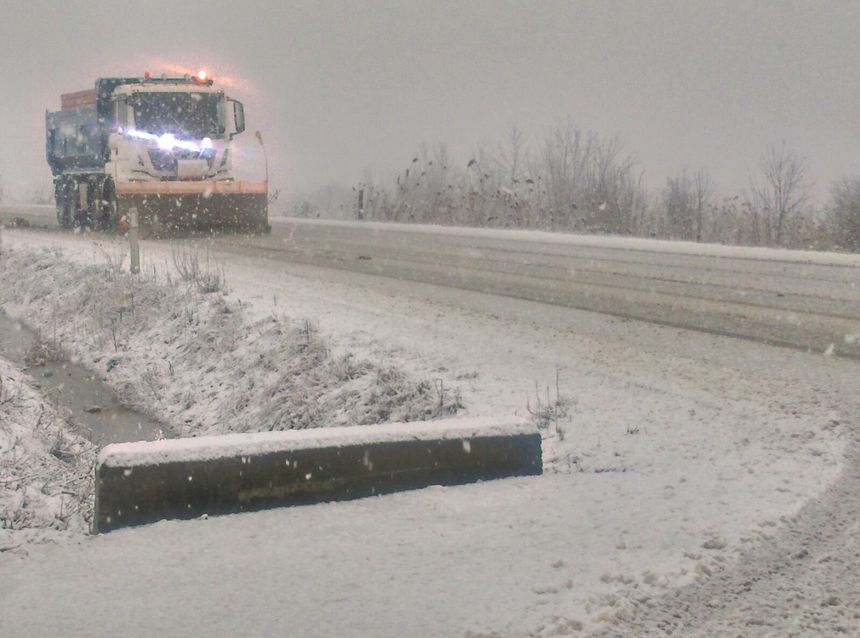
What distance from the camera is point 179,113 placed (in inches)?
698

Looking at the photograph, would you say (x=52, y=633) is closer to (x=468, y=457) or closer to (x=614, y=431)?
(x=468, y=457)

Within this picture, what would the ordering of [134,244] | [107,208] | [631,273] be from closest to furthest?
[631,273]
[134,244]
[107,208]

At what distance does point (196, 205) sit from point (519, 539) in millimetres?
15551

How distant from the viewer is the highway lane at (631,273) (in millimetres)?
8117

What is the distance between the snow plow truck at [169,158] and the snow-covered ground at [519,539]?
13.0 meters

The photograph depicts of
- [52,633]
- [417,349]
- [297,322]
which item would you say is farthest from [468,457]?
[297,322]

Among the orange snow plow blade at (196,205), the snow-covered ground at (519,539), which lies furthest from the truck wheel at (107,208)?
the snow-covered ground at (519,539)

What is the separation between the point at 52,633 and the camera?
8.26 feet

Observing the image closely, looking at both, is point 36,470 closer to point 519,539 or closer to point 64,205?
point 519,539

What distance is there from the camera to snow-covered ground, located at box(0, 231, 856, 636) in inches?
104

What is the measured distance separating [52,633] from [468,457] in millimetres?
1880

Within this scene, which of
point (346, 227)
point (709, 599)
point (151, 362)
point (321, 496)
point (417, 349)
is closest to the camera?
point (709, 599)

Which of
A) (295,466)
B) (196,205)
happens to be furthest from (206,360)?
(196,205)

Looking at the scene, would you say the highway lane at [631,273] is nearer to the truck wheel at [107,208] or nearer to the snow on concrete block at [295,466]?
the truck wheel at [107,208]
